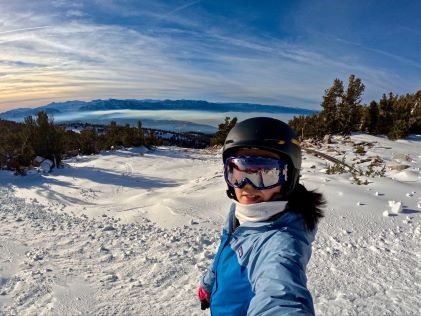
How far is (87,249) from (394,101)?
2234 centimetres

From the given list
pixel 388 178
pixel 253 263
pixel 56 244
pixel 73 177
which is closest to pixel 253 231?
pixel 253 263

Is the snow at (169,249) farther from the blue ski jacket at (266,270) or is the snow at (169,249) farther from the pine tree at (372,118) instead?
the pine tree at (372,118)

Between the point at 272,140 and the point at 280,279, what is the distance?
3.03 feet

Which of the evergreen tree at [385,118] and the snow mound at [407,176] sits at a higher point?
the evergreen tree at [385,118]

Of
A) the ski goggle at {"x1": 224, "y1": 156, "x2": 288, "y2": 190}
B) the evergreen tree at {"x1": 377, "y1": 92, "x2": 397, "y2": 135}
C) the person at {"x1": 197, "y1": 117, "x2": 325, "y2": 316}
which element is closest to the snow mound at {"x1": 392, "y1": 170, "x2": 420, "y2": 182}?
the person at {"x1": 197, "y1": 117, "x2": 325, "y2": 316}

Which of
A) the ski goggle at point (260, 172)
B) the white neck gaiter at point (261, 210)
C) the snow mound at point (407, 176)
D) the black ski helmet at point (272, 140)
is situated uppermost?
the black ski helmet at point (272, 140)

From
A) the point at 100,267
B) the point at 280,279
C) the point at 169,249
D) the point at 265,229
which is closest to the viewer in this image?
the point at 280,279

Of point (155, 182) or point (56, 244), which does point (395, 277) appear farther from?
point (155, 182)

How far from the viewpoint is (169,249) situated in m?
5.82

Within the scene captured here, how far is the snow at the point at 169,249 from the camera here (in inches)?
165

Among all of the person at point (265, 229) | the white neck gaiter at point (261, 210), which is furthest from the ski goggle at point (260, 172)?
the white neck gaiter at point (261, 210)

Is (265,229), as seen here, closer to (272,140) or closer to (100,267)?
(272,140)

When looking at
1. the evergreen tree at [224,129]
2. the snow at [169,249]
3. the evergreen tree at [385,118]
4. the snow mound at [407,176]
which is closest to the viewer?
the snow at [169,249]

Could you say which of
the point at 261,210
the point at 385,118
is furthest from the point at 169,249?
the point at 385,118
